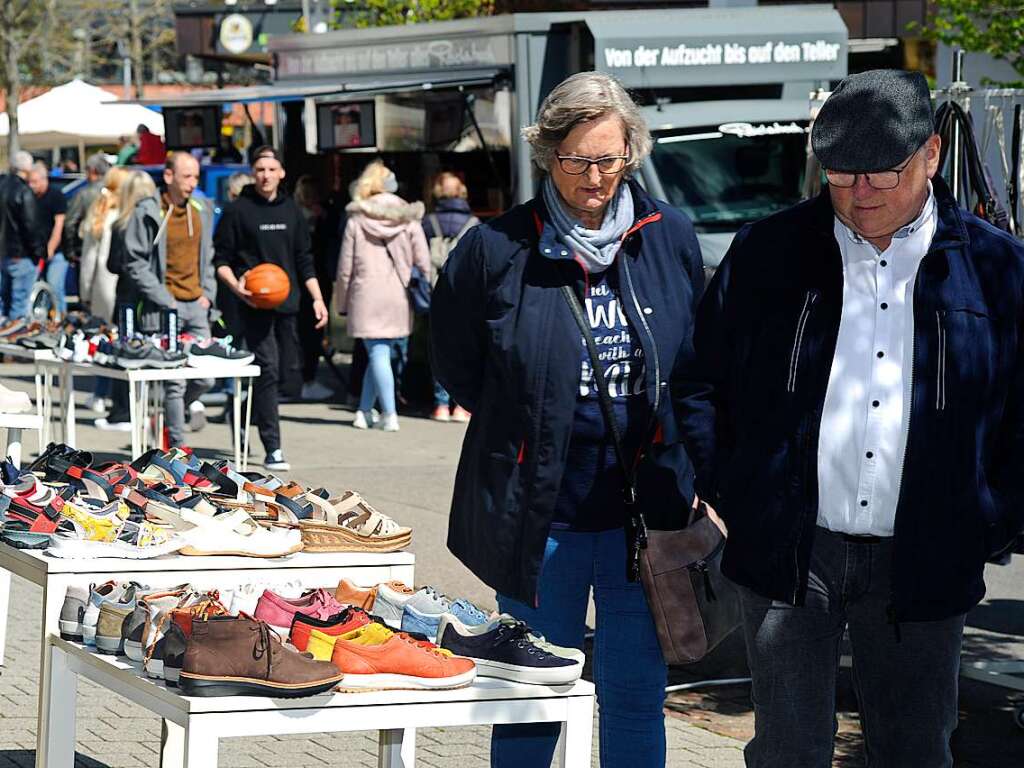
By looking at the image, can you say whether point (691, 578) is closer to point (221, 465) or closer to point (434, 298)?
point (434, 298)

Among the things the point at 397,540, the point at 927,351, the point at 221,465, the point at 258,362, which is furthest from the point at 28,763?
the point at 258,362

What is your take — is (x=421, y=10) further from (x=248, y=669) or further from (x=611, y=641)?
(x=248, y=669)

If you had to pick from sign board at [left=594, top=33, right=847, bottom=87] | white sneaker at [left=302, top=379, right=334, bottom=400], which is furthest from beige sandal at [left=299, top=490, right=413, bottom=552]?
white sneaker at [left=302, top=379, right=334, bottom=400]

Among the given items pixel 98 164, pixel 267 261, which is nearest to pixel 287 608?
pixel 267 261

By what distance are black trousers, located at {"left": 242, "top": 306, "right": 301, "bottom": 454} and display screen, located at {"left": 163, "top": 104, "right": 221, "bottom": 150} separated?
6579 millimetres

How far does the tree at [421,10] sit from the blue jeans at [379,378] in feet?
38.9

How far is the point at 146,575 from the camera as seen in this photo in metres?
4.34

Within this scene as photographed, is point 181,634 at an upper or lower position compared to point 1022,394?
lower

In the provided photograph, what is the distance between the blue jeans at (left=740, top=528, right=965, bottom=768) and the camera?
3.72 metres

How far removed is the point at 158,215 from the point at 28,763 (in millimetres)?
6529

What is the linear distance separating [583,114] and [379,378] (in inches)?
382

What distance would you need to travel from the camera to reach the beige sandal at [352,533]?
4.47m

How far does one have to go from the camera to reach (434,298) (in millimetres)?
4445

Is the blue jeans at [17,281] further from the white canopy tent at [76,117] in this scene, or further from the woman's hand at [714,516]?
the woman's hand at [714,516]
